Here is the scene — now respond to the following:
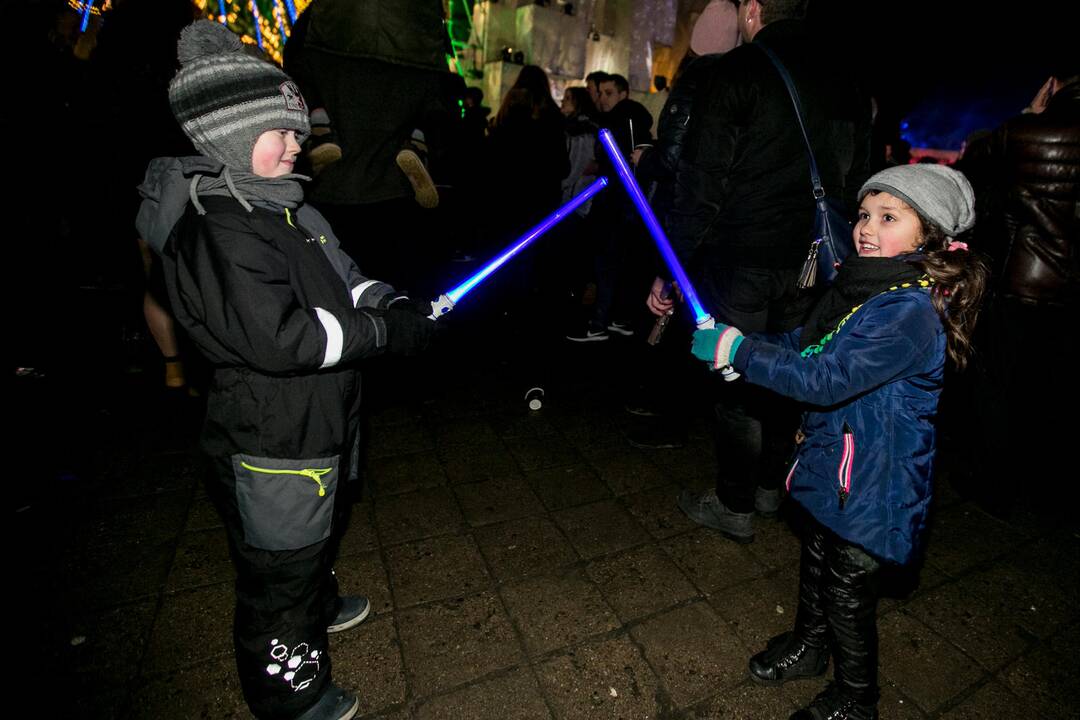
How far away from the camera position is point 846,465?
1.97 meters

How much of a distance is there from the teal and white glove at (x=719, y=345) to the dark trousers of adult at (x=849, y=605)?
80 cm

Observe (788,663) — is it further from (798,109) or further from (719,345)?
(798,109)

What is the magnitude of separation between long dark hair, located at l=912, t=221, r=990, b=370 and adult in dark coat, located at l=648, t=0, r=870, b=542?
941 mm

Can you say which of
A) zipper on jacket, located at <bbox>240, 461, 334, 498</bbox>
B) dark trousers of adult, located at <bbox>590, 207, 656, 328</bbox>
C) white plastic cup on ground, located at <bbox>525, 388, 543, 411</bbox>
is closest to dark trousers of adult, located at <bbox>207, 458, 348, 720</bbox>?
zipper on jacket, located at <bbox>240, 461, 334, 498</bbox>

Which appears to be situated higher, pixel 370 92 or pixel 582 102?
pixel 582 102

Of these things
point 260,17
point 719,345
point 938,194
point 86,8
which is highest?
point 260,17

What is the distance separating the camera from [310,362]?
5.55ft

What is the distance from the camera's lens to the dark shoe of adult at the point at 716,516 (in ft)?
10.6

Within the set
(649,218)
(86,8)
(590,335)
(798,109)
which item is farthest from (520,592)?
(86,8)

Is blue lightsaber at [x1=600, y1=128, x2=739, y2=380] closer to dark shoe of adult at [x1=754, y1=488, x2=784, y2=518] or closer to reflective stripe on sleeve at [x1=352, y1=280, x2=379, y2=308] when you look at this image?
reflective stripe on sleeve at [x1=352, y1=280, x2=379, y2=308]

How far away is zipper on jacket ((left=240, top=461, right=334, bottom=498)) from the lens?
1.77 meters

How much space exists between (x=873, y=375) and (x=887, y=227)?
603 mm

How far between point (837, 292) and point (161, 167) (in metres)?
2.44

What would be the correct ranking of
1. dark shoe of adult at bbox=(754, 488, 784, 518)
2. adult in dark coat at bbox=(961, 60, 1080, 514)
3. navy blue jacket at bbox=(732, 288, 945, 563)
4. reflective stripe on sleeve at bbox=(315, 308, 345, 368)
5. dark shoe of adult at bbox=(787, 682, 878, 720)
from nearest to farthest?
reflective stripe on sleeve at bbox=(315, 308, 345, 368)
navy blue jacket at bbox=(732, 288, 945, 563)
dark shoe of adult at bbox=(787, 682, 878, 720)
adult in dark coat at bbox=(961, 60, 1080, 514)
dark shoe of adult at bbox=(754, 488, 784, 518)
